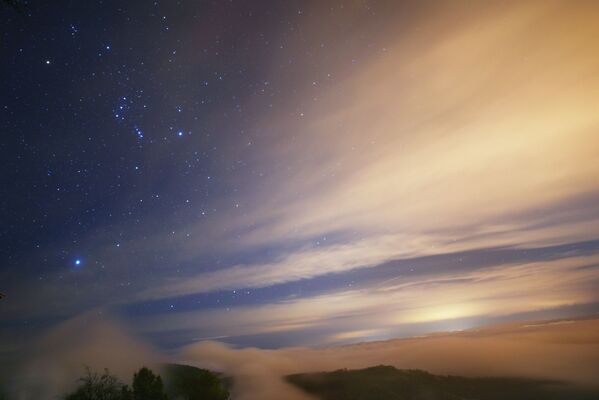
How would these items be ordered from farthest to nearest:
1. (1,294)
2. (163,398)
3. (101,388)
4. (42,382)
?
(42,382) < (163,398) < (101,388) < (1,294)

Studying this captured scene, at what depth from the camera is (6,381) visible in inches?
7849

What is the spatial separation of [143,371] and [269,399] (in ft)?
491

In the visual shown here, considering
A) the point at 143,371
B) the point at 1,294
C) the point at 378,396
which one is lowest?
the point at 378,396

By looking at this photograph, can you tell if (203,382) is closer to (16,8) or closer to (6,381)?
(16,8)

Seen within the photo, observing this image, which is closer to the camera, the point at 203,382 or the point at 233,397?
the point at 203,382

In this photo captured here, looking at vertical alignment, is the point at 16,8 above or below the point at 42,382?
above

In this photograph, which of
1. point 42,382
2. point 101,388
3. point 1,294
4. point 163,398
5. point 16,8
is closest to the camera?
point 16,8

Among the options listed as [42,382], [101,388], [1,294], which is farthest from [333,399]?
[1,294]

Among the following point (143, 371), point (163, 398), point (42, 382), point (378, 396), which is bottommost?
point (378, 396)

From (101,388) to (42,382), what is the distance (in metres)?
187

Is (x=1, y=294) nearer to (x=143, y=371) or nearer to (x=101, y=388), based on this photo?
(x=101, y=388)

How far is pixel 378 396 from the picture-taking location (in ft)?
652

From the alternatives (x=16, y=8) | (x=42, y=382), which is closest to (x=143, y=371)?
(x=16, y=8)

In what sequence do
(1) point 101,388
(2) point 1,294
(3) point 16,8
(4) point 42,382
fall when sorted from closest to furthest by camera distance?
(3) point 16,8, (2) point 1,294, (1) point 101,388, (4) point 42,382
